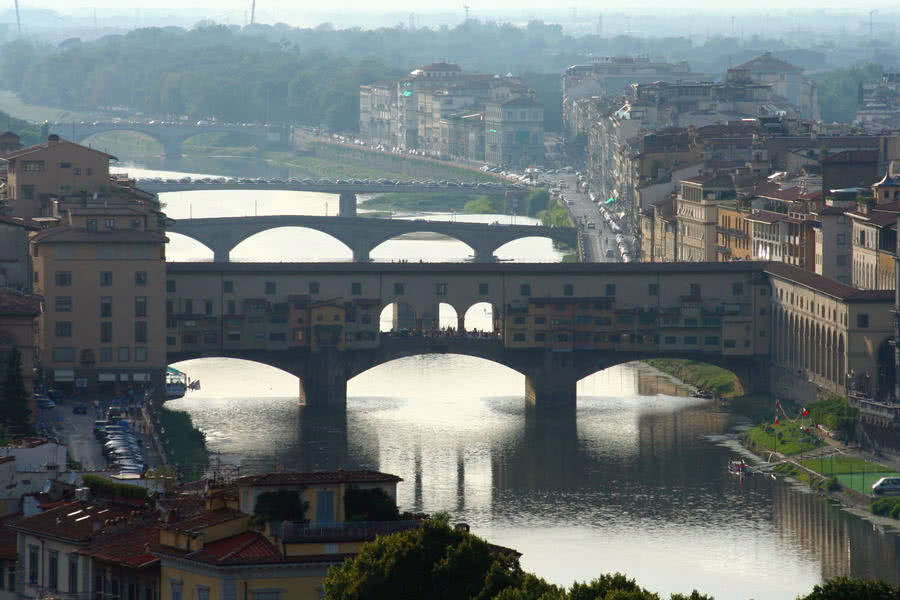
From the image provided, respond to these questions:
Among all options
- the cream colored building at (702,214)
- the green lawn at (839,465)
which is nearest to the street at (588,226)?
the cream colored building at (702,214)

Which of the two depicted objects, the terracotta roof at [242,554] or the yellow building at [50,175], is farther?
A: the yellow building at [50,175]

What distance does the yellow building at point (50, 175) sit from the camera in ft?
210

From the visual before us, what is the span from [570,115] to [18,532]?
11463cm

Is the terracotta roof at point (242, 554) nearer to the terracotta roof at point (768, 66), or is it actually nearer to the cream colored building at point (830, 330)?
the cream colored building at point (830, 330)

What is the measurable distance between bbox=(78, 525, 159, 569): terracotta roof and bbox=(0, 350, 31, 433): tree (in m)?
19.8

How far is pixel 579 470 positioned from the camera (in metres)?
50.1

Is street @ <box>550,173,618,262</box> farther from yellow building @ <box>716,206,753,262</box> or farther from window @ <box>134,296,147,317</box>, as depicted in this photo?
window @ <box>134,296,147,317</box>

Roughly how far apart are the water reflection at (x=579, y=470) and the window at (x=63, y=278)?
3496 mm

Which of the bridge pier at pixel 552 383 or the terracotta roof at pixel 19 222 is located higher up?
the terracotta roof at pixel 19 222

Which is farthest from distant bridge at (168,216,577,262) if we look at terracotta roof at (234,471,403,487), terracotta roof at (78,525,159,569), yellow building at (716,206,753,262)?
terracotta roof at (234,471,403,487)

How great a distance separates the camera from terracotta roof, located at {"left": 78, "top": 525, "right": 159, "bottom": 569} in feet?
77.4

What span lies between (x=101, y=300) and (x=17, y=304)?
294 inches

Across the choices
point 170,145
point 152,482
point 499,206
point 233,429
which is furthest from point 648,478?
point 170,145

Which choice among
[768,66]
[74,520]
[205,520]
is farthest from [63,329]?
[768,66]
